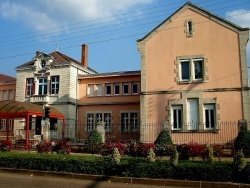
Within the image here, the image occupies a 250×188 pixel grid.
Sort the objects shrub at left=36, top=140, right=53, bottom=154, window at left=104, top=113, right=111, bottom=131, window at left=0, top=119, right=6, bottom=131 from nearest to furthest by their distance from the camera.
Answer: shrub at left=36, top=140, right=53, bottom=154 → window at left=104, top=113, right=111, bottom=131 → window at left=0, top=119, right=6, bottom=131

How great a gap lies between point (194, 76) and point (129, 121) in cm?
938

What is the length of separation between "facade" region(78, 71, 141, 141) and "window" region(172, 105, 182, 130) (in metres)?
6.48

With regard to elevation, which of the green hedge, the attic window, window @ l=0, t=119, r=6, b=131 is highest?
the attic window

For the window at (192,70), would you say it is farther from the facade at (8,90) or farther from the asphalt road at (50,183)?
the facade at (8,90)

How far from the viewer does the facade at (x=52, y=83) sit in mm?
31719

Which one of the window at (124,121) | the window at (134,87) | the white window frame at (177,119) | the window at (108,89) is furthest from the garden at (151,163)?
the window at (108,89)

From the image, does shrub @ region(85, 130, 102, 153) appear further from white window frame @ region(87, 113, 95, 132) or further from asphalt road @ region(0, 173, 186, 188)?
white window frame @ region(87, 113, 95, 132)

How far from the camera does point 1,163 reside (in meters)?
15.8

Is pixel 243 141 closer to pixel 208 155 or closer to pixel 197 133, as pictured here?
pixel 197 133

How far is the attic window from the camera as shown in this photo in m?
24.1

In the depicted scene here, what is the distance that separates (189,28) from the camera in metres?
24.3

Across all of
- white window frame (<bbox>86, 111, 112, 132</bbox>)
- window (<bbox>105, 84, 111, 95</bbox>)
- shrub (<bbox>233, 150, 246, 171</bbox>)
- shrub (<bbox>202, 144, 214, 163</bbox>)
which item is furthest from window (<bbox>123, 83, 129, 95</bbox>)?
shrub (<bbox>233, 150, 246, 171</bbox>)

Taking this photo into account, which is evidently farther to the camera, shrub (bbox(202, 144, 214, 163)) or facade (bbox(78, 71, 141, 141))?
facade (bbox(78, 71, 141, 141))

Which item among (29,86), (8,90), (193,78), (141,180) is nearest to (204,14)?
(193,78)
